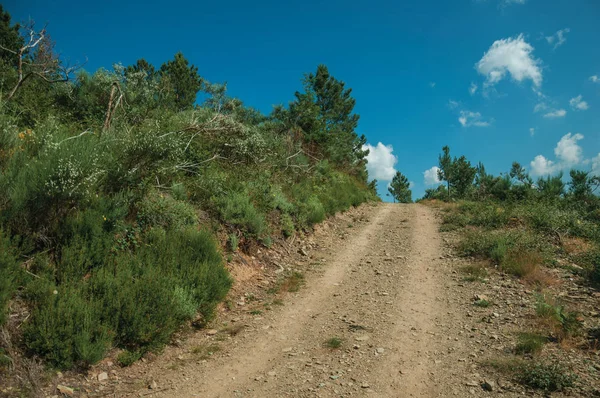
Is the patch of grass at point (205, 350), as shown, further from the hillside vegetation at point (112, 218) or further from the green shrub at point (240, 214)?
the green shrub at point (240, 214)

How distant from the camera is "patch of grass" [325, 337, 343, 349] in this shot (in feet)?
16.5

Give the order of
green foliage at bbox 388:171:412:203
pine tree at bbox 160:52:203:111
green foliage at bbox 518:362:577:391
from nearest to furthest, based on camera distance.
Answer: green foliage at bbox 518:362:577:391, pine tree at bbox 160:52:203:111, green foliage at bbox 388:171:412:203

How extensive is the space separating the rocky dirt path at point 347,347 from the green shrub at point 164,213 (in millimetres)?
2838

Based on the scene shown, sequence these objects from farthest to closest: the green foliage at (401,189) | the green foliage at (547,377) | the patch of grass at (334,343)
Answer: the green foliage at (401,189)
the patch of grass at (334,343)
the green foliage at (547,377)

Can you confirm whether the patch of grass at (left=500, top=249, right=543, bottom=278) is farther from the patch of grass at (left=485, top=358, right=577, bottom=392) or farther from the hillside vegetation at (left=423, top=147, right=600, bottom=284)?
the patch of grass at (left=485, top=358, right=577, bottom=392)

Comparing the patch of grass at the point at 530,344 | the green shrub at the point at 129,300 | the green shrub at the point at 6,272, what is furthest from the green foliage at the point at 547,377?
the green shrub at the point at 6,272

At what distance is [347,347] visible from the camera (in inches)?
197

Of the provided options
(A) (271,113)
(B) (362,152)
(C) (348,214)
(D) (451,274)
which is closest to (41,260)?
(D) (451,274)

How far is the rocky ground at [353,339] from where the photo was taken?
4020 millimetres

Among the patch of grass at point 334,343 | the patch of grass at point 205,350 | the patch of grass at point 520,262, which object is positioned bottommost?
the patch of grass at point 205,350

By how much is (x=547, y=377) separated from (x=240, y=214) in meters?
6.80

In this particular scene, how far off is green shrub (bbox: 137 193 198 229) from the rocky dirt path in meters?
2.84

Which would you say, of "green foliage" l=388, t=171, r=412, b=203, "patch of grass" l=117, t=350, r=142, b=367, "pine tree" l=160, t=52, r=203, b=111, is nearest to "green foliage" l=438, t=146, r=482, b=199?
"green foliage" l=388, t=171, r=412, b=203

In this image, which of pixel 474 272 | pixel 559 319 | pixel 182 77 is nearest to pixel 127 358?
pixel 559 319
